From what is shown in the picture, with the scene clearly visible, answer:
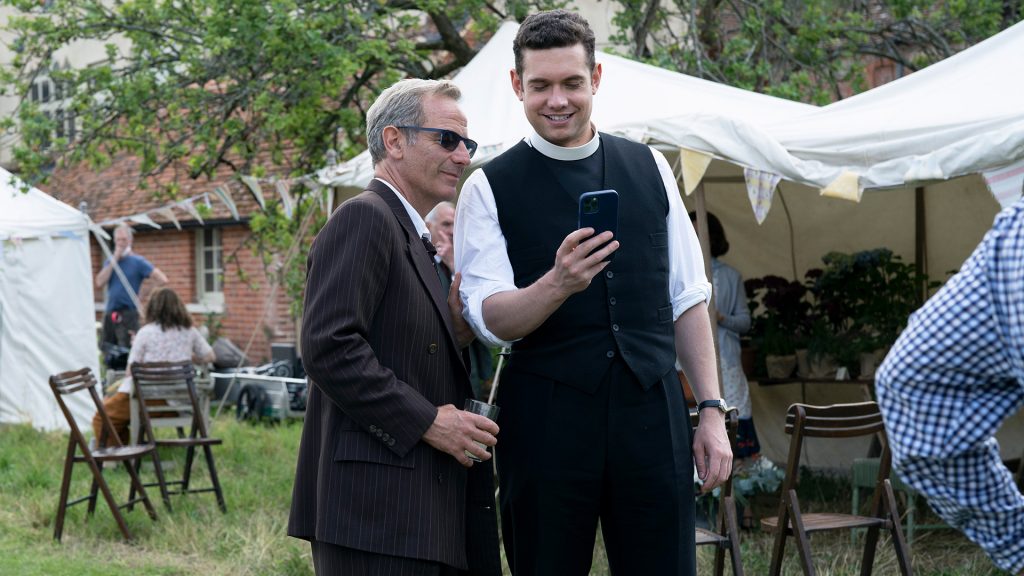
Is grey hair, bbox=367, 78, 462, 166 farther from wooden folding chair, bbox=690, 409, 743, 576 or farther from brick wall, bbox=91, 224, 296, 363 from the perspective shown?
brick wall, bbox=91, 224, 296, 363

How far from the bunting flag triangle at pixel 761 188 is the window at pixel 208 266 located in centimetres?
1239

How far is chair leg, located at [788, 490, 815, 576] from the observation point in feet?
14.1

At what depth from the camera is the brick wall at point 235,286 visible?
15.2 m

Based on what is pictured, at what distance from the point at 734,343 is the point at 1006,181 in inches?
84.3

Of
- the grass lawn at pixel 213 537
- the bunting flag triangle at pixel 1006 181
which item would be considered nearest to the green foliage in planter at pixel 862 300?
the grass lawn at pixel 213 537

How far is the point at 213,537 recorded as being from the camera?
6.36 metres

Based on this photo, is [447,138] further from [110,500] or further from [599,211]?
[110,500]

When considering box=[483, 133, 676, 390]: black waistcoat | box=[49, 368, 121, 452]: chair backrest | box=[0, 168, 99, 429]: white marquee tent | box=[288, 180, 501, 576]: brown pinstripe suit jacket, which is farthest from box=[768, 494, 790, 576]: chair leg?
box=[0, 168, 99, 429]: white marquee tent

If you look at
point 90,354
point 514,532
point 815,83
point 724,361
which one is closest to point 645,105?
point 724,361

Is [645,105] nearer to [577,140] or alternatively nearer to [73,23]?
[577,140]

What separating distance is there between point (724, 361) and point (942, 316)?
209 inches

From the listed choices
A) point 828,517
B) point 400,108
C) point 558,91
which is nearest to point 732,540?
point 828,517

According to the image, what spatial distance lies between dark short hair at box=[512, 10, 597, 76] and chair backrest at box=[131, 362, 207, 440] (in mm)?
5077

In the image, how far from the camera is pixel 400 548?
2.46 meters
